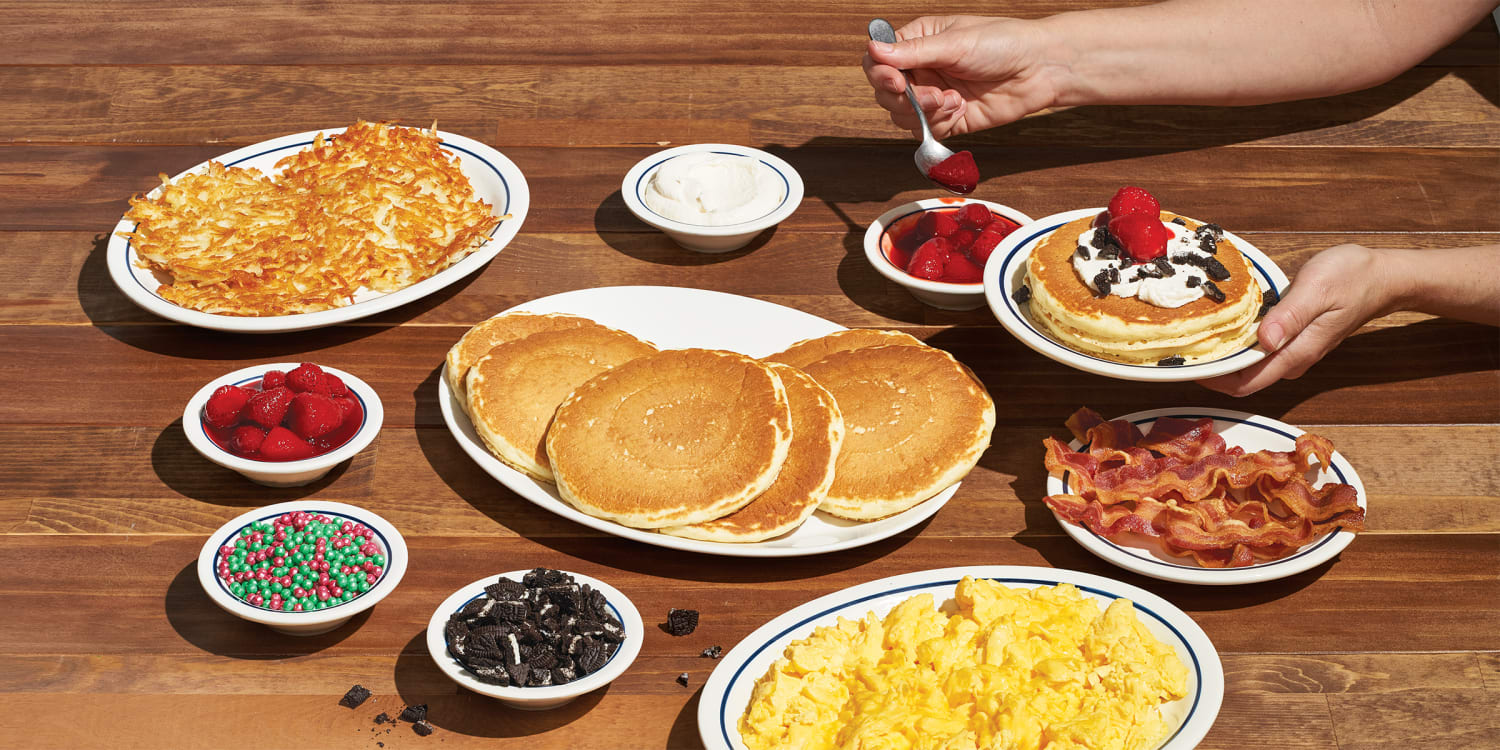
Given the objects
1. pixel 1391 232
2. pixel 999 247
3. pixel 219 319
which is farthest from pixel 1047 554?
pixel 219 319

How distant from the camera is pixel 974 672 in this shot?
216cm

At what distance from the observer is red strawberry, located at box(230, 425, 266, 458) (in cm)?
269

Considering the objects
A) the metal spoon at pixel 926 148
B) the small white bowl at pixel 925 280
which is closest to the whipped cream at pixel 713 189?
the small white bowl at pixel 925 280

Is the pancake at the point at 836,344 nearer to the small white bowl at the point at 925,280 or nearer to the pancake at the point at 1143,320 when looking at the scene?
the small white bowl at the point at 925,280

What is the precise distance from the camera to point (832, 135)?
4.20 metres

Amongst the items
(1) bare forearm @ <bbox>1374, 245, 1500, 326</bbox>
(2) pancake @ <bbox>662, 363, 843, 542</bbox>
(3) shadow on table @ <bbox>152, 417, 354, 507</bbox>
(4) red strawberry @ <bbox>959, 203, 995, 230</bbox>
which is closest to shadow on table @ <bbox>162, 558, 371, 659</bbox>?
(3) shadow on table @ <bbox>152, 417, 354, 507</bbox>

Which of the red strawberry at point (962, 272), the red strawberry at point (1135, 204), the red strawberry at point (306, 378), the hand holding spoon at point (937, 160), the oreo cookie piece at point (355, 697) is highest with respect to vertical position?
the red strawberry at point (1135, 204)

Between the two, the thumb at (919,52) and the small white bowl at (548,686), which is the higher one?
the thumb at (919,52)

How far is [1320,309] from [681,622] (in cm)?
183

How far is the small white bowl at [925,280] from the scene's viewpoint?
3.26m

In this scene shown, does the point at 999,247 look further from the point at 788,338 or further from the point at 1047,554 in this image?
the point at 1047,554

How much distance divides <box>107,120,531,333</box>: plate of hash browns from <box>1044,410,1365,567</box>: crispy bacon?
5.99ft

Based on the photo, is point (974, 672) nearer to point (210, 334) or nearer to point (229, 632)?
point (229, 632)

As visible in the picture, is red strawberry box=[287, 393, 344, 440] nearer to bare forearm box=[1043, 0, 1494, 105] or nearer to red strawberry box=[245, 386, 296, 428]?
red strawberry box=[245, 386, 296, 428]
